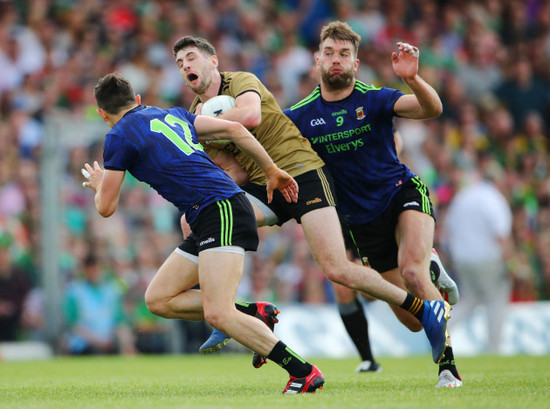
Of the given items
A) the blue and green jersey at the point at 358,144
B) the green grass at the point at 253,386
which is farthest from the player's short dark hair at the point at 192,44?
the green grass at the point at 253,386

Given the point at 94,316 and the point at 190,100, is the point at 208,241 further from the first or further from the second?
the point at 190,100

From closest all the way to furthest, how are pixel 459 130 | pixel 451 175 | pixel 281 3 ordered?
pixel 451 175 → pixel 459 130 → pixel 281 3

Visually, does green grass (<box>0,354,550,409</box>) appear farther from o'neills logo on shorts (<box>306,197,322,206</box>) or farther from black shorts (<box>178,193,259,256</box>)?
o'neills logo on shorts (<box>306,197,322,206</box>)

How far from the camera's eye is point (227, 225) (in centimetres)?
615

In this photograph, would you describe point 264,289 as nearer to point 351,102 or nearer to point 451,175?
point 451,175

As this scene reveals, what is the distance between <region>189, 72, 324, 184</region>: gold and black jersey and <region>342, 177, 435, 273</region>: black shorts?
0.73m

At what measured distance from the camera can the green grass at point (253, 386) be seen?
555 cm

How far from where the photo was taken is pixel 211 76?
24.1ft

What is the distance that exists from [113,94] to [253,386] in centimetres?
249

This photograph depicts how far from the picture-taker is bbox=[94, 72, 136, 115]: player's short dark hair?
6.36 meters

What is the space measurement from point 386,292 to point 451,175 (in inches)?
373

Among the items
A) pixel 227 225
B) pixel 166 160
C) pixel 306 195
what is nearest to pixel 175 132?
pixel 166 160

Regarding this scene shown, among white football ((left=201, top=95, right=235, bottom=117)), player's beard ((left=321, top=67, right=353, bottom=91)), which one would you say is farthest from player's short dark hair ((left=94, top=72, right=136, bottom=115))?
player's beard ((left=321, top=67, right=353, bottom=91))

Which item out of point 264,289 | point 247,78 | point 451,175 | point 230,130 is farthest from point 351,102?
point 451,175
